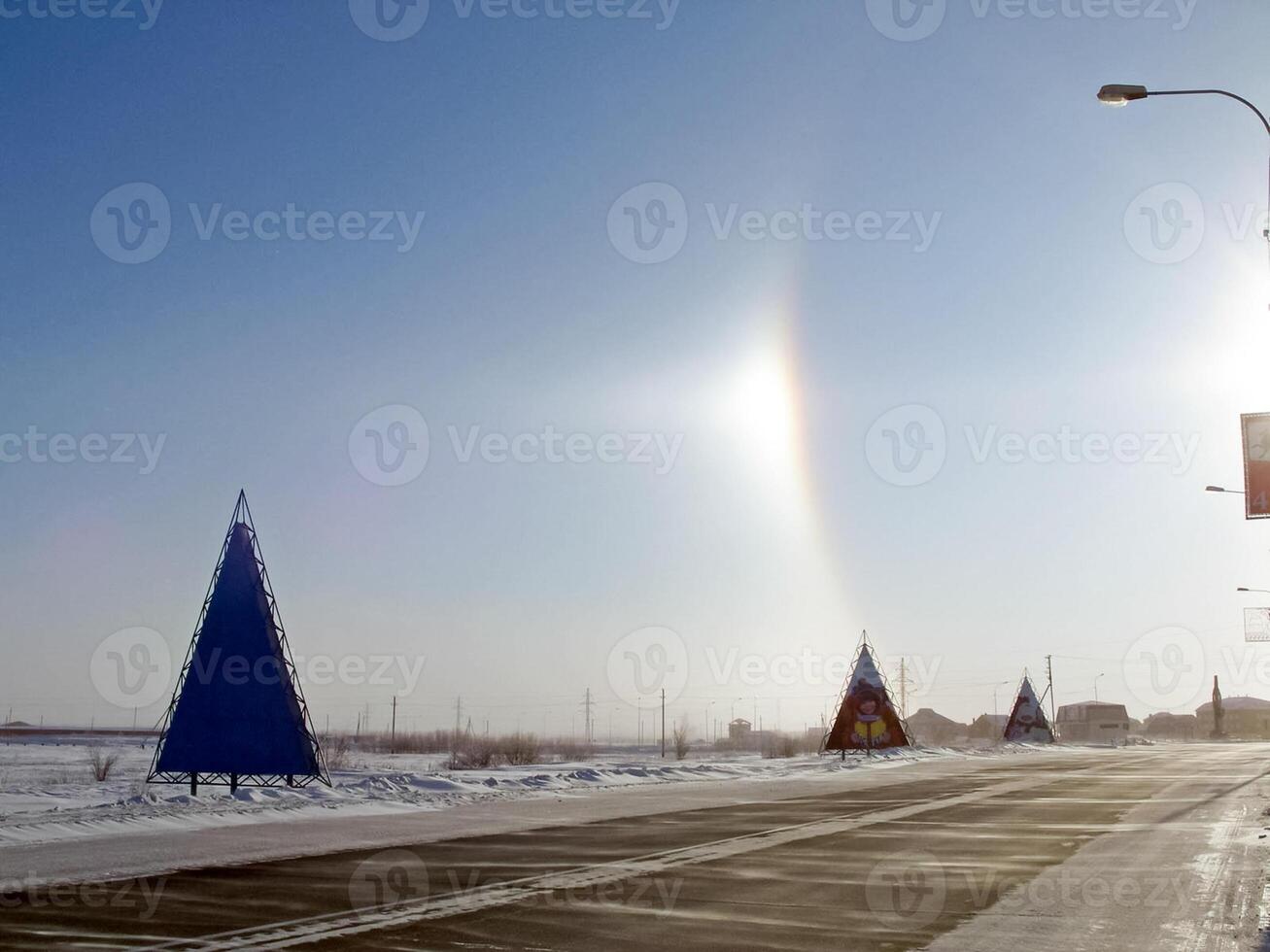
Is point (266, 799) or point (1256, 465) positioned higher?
point (1256, 465)

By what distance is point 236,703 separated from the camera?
87.9 ft

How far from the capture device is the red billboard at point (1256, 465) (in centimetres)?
1938

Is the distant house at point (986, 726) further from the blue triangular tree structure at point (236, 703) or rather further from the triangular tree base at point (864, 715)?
the blue triangular tree structure at point (236, 703)

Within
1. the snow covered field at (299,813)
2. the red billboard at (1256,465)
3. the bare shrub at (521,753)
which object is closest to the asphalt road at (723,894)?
the snow covered field at (299,813)

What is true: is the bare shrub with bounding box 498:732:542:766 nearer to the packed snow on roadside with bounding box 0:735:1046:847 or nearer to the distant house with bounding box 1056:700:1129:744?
the packed snow on roadside with bounding box 0:735:1046:847

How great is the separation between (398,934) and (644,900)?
309 cm

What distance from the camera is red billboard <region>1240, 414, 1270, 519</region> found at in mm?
19375

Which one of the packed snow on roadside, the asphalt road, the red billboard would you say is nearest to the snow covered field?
the packed snow on roadside

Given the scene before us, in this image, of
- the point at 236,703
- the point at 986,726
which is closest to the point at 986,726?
the point at 986,726

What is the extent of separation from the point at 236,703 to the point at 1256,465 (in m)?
22.4

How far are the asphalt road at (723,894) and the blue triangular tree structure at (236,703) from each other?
9.34 metres

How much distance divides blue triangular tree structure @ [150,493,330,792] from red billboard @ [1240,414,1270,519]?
20.9 metres

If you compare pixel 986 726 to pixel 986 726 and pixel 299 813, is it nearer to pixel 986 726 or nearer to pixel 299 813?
pixel 986 726

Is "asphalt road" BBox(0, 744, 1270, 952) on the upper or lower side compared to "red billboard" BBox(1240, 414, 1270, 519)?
lower
